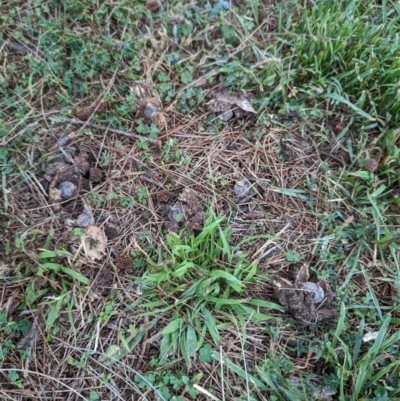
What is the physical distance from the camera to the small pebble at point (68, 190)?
1.99 metres

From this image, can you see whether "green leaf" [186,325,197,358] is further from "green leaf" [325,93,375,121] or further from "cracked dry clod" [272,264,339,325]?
"green leaf" [325,93,375,121]

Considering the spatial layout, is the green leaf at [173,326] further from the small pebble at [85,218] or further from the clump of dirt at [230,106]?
the clump of dirt at [230,106]

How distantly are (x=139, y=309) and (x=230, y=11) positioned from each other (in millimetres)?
1701

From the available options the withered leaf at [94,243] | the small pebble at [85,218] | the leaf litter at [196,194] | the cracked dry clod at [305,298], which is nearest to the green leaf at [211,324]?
the leaf litter at [196,194]

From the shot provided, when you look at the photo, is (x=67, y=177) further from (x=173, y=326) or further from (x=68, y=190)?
(x=173, y=326)

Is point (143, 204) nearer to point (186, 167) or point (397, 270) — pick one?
point (186, 167)

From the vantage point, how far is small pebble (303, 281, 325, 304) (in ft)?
5.97

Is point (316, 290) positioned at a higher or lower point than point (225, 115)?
lower

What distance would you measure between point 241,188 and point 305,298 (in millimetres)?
586

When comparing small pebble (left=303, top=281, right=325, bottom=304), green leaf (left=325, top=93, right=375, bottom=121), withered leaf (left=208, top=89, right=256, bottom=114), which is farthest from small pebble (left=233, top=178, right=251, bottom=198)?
green leaf (left=325, top=93, right=375, bottom=121)

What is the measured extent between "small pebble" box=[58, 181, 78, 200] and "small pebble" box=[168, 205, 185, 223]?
46 centimetres

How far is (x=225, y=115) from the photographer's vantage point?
2.16m

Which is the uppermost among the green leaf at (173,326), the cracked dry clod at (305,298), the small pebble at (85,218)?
the small pebble at (85,218)

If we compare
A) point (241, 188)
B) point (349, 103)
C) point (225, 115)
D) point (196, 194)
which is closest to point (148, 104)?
point (225, 115)
